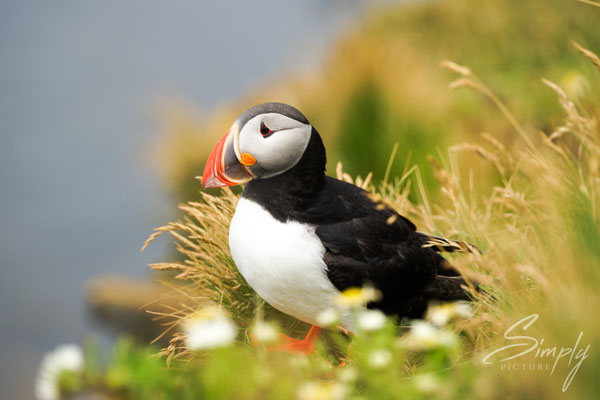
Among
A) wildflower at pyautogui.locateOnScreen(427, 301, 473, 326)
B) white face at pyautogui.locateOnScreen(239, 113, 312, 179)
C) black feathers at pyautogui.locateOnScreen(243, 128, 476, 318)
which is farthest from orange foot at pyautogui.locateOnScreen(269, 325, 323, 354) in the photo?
white face at pyautogui.locateOnScreen(239, 113, 312, 179)

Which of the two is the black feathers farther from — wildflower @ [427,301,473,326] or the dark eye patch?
the dark eye patch

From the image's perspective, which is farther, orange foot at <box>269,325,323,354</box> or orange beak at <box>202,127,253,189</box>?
orange foot at <box>269,325,323,354</box>

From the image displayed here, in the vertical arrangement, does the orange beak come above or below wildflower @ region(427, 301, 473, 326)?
above

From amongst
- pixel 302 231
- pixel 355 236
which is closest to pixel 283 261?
pixel 302 231

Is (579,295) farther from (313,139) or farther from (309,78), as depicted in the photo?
(309,78)

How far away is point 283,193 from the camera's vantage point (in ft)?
6.63

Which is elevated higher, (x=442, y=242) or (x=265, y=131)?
(x=265, y=131)

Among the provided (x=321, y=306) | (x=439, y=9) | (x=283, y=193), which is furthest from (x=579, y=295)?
(x=439, y=9)

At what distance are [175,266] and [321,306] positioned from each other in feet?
2.13

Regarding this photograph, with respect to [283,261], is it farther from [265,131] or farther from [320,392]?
[320,392]

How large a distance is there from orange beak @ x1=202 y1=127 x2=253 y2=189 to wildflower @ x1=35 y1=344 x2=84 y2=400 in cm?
85

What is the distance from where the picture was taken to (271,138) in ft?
6.43

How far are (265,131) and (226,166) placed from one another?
19 centimetres

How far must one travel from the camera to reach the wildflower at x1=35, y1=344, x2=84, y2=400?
4.35ft
